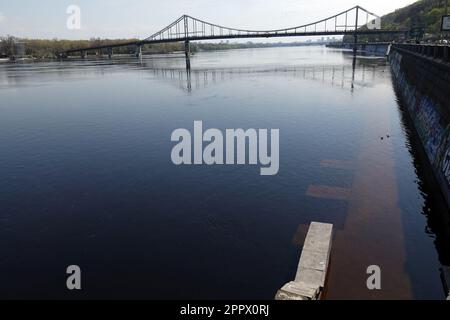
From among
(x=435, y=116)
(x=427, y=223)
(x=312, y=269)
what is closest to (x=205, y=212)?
(x=312, y=269)

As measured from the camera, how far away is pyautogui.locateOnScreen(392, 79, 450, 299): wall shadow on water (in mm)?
14531

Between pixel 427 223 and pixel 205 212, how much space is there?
11.7 m

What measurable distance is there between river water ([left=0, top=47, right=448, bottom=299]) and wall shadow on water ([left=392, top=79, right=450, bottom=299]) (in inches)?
2.9

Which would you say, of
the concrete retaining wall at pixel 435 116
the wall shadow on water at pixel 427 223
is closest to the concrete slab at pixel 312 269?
the wall shadow on water at pixel 427 223

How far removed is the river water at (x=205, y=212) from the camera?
14.5 m

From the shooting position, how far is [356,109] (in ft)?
162

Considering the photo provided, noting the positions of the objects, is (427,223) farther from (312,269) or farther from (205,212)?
(205,212)

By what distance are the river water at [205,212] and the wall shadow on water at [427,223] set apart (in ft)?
0.25

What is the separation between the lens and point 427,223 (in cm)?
1897

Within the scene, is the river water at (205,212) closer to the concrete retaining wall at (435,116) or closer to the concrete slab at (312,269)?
the concrete slab at (312,269)

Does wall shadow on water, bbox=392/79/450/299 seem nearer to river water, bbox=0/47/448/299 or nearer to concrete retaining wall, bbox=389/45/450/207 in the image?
river water, bbox=0/47/448/299

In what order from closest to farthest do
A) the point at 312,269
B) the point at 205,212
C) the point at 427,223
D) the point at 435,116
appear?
1. the point at 312,269
2. the point at 427,223
3. the point at 205,212
4. the point at 435,116

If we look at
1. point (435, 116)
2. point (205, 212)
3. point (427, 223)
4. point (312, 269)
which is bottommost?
point (427, 223)
